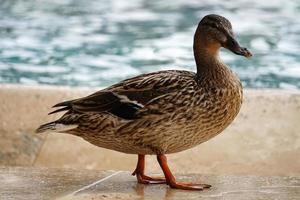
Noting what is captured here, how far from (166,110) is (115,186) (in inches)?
20.1

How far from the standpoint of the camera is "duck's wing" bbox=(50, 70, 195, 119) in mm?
4840

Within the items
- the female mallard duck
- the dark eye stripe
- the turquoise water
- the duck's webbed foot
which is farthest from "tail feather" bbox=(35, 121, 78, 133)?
the turquoise water

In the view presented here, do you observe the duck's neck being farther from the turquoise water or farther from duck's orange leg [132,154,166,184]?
the turquoise water

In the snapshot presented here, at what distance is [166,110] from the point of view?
477cm

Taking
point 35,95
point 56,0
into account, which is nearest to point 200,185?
point 35,95

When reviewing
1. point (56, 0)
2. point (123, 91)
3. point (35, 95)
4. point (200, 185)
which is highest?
point (123, 91)

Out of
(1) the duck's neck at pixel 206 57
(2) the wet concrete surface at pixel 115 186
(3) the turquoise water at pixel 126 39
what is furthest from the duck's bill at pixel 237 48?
(3) the turquoise water at pixel 126 39

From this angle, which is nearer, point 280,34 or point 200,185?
point 200,185

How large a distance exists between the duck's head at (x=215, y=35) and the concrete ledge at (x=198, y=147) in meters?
1.93

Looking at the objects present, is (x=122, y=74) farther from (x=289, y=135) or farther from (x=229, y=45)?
(x=229, y=45)

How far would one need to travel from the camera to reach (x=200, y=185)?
496 cm

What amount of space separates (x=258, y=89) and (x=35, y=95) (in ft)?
7.32

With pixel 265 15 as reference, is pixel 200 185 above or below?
above

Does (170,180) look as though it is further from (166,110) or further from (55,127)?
(55,127)
